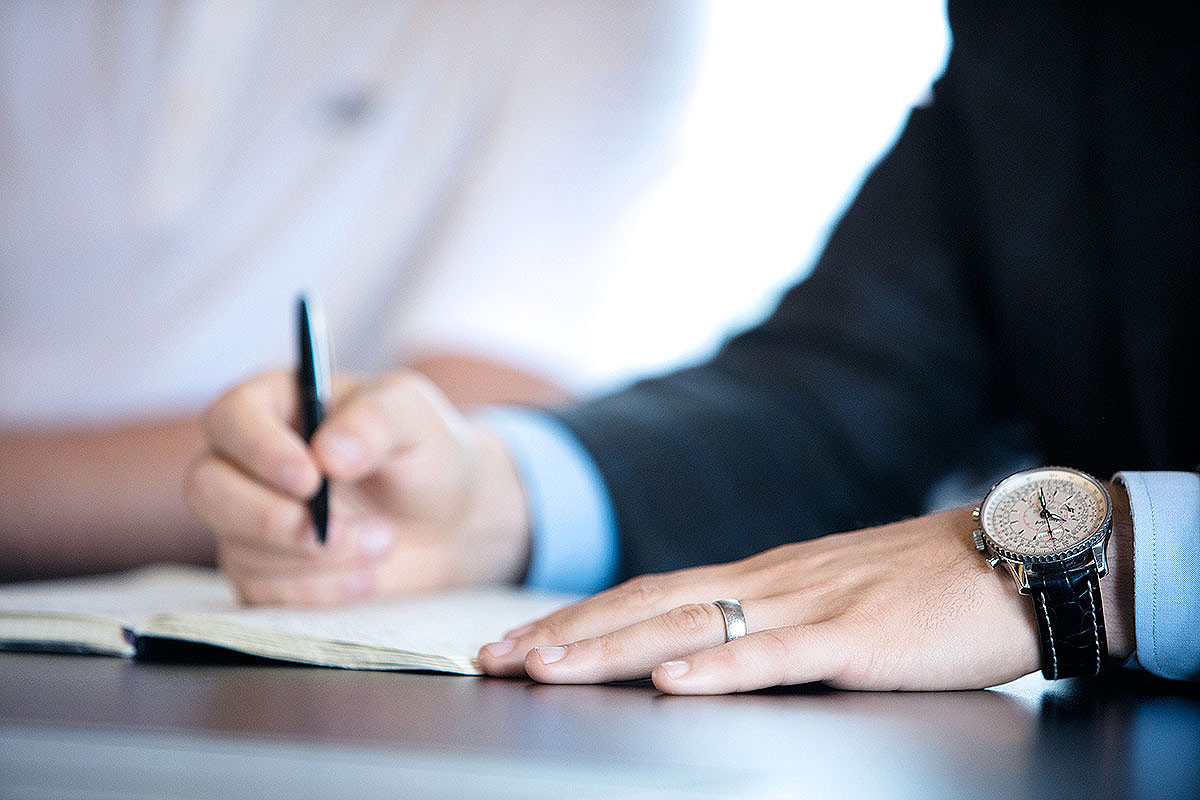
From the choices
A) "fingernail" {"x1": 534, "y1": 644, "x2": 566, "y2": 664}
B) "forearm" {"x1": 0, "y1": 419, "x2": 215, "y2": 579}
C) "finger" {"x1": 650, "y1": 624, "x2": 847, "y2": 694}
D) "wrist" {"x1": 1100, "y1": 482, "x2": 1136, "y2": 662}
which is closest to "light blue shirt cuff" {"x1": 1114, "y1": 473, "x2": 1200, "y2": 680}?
"wrist" {"x1": 1100, "y1": 482, "x2": 1136, "y2": 662}

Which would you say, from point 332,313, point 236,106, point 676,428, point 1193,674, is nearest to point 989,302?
point 676,428

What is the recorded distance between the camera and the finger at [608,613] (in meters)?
0.45

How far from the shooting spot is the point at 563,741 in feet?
0.98

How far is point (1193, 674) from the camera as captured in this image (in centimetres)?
44

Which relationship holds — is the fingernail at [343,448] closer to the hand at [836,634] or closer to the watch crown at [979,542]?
the hand at [836,634]

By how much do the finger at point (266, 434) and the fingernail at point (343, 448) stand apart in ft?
0.07

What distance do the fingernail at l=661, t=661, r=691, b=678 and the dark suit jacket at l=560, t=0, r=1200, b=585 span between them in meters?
0.42

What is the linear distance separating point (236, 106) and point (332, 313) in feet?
1.21

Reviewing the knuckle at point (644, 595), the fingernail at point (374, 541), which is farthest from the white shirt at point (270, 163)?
the knuckle at point (644, 595)

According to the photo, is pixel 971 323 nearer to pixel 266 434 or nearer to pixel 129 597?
pixel 266 434

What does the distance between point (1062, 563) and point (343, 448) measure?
0.42 m

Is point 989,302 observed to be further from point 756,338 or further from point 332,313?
point 332,313

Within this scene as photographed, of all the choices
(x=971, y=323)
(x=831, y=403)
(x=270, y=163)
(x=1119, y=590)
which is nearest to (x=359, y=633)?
(x=1119, y=590)

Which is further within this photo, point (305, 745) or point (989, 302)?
point (989, 302)
